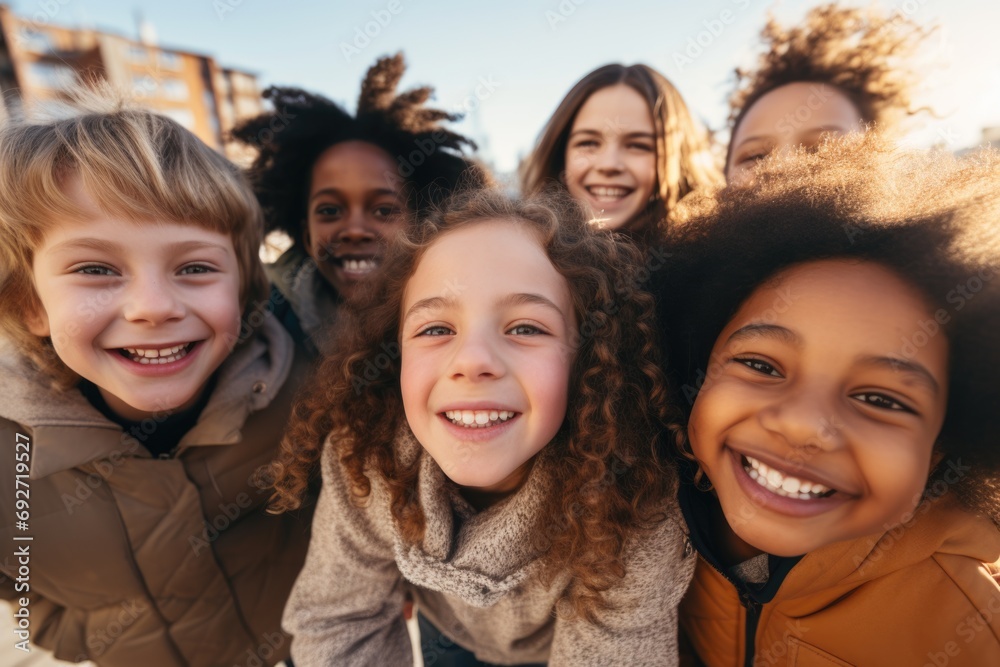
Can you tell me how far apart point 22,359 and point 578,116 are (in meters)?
2.21

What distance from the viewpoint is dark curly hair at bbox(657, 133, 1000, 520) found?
94 cm

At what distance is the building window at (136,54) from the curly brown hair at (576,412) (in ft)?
97.4

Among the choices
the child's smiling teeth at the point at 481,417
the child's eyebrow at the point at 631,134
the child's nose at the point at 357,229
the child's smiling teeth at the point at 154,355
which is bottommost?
the child's smiling teeth at the point at 481,417

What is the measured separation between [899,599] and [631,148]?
175 cm

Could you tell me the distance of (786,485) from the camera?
100 centimetres

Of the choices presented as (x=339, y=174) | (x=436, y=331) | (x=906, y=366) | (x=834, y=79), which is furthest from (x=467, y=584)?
(x=834, y=79)

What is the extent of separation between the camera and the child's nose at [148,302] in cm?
127

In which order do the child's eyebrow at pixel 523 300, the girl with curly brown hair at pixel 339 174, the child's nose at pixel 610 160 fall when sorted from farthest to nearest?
1. the girl with curly brown hair at pixel 339 174
2. the child's nose at pixel 610 160
3. the child's eyebrow at pixel 523 300

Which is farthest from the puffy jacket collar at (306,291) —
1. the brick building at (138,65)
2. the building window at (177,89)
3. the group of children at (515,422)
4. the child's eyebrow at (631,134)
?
the building window at (177,89)

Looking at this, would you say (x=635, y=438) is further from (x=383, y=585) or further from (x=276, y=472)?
(x=276, y=472)

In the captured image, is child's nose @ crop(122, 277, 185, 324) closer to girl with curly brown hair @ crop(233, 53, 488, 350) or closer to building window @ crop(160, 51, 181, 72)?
girl with curly brown hair @ crop(233, 53, 488, 350)

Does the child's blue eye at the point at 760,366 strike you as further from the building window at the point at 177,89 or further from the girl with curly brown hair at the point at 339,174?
the building window at the point at 177,89

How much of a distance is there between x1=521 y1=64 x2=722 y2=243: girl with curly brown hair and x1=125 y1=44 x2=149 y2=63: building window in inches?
1149

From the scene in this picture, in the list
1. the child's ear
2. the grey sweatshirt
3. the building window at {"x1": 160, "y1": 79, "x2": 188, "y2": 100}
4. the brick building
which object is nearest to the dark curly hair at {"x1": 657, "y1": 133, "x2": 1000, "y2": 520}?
the grey sweatshirt
